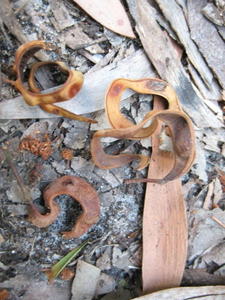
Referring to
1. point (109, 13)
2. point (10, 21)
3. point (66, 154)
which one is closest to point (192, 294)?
point (66, 154)

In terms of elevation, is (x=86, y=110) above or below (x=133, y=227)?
above

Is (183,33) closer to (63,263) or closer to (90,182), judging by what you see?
(90,182)

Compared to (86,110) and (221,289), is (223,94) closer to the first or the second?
(86,110)

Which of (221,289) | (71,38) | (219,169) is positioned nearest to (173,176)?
(219,169)

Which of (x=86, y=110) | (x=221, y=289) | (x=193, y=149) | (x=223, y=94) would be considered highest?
(x=86, y=110)

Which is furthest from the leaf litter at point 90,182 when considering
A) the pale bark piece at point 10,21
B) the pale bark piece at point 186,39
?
the pale bark piece at point 186,39

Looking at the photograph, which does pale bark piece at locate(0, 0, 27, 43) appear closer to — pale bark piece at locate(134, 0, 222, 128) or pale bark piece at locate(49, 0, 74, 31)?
pale bark piece at locate(49, 0, 74, 31)

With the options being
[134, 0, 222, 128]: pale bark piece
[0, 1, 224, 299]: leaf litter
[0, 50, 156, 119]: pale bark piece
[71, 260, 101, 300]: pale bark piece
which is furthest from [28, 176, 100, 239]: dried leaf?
[134, 0, 222, 128]: pale bark piece
